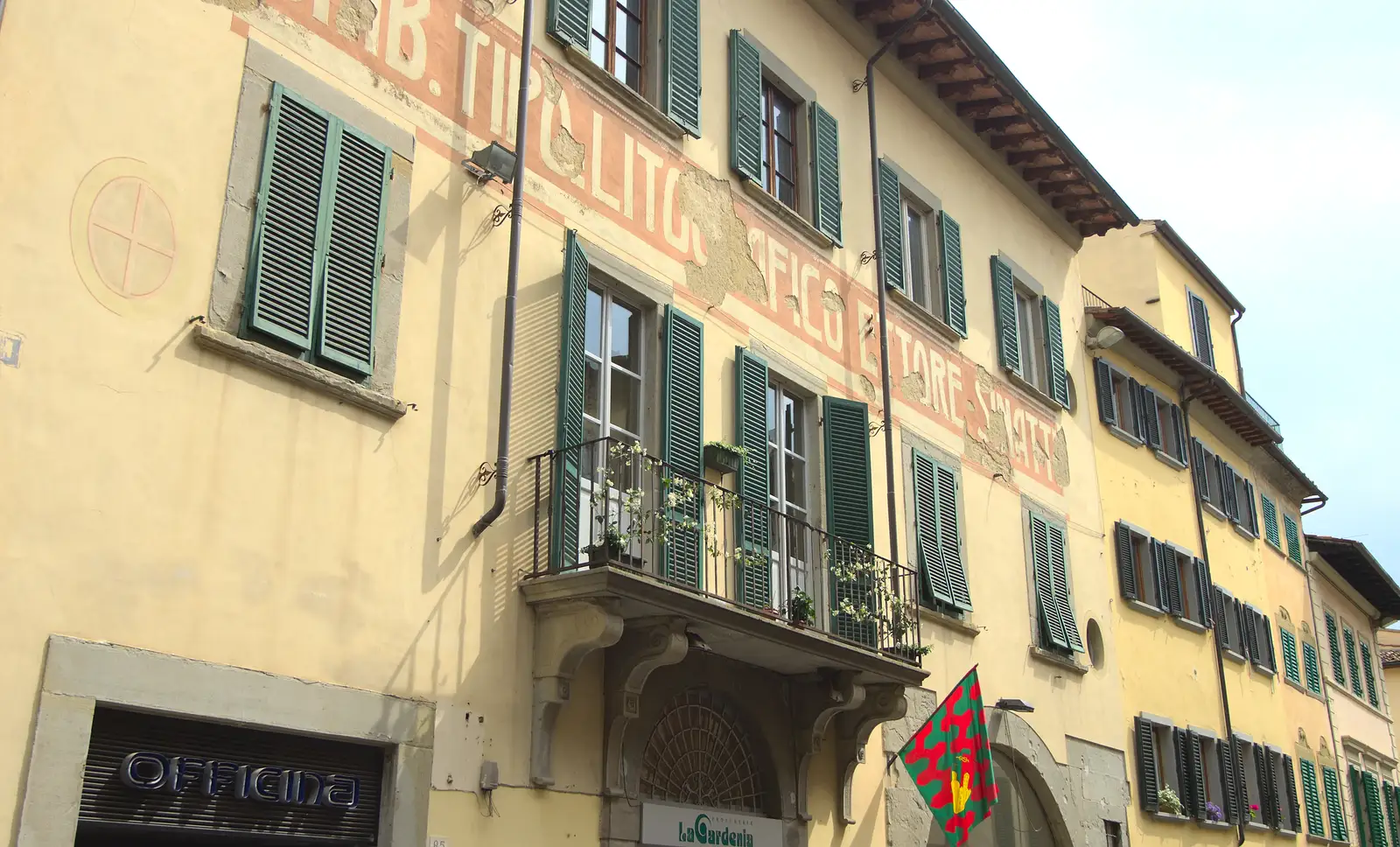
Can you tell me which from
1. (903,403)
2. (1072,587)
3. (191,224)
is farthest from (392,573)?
(1072,587)

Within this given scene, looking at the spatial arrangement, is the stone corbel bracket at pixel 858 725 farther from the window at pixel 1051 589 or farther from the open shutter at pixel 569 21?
the open shutter at pixel 569 21

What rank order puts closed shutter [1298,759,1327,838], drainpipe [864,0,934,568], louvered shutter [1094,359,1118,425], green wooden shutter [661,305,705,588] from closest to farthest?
1. green wooden shutter [661,305,705,588]
2. drainpipe [864,0,934,568]
3. louvered shutter [1094,359,1118,425]
4. closed shutter [1298,759,1327,838]

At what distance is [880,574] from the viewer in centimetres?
1170

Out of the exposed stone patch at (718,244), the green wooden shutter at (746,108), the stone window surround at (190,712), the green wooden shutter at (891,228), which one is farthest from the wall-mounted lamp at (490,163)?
the green wooden shutter at (891,228)

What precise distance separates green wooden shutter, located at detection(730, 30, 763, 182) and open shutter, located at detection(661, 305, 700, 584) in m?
1.92

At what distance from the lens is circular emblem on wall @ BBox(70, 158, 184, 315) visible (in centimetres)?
673

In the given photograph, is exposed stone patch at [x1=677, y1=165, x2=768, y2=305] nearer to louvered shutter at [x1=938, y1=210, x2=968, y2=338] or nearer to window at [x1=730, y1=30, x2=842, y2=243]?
window at [x1=730, y1=30, x2=842, y2=243]

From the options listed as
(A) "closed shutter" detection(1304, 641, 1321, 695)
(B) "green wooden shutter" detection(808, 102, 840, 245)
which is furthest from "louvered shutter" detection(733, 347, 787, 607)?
(A) "closed shutter" detection(1304, 641, 1321, 695)

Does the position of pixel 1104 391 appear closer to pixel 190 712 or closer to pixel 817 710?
pixel 817 710

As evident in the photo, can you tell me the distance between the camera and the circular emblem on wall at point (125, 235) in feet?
22.1

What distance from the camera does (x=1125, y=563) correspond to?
57.5ft

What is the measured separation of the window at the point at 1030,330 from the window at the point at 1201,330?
7.80 m

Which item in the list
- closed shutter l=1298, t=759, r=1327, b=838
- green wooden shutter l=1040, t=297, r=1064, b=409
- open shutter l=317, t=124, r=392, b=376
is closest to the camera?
open shutter l=317, t=124, r=392, b=376

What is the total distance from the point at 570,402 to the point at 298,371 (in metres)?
2.24
